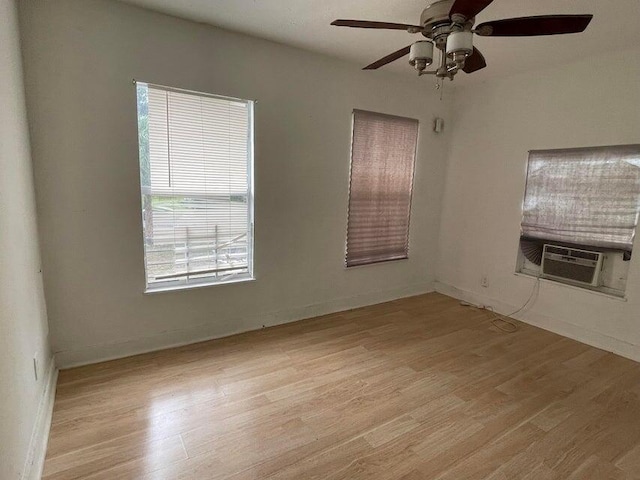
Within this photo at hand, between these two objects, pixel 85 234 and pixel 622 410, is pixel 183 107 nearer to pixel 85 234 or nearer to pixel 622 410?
pixel 85 234

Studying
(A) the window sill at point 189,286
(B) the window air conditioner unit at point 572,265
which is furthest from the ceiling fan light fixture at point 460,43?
(B) the window air conditioner unit at point 572,265

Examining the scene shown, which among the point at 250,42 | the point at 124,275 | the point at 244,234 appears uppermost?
the point at 250,42

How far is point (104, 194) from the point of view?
2414 mm

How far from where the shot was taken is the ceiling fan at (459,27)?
1.60 m

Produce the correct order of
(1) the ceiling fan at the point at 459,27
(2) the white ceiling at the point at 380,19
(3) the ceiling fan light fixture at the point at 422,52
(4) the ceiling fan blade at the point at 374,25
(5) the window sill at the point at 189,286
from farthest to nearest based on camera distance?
(5) the window sill at the point at 189,286
(2) the white ceiling at the point at 380,19
(3) the ceiling fan light fixture at the point at 422,52
(4) the ceiling fan blade at the point at 374,25
(1) the ceiling fan at the point at 459,27

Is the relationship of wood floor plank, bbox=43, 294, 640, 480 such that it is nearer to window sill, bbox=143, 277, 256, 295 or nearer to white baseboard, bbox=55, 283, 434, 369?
white baseboard, bbox=55, 283, 434, 369

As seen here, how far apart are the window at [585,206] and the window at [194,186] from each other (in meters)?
2.92

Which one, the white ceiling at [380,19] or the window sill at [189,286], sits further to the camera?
the window sill at [189,286]

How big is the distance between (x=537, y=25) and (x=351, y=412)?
7.77ft

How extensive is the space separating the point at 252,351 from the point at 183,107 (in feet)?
6.68

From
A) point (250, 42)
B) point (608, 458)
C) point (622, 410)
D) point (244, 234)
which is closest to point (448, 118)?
point (250, 42)

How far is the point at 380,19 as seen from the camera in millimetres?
2459

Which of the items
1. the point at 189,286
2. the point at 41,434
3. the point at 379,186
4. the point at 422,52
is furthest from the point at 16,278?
the point at 379,186

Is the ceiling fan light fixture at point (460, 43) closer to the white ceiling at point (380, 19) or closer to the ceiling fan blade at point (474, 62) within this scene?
the ceiling fan blade at point (474, 62)
